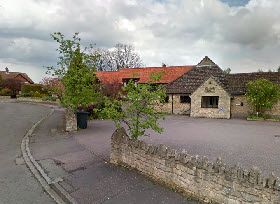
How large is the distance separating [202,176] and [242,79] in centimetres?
2957

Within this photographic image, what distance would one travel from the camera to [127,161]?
10633mm

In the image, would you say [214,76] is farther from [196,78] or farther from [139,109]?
[139,109]

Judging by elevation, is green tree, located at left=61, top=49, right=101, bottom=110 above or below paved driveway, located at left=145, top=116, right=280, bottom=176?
above

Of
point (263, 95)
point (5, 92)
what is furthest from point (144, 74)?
point (5, 92)

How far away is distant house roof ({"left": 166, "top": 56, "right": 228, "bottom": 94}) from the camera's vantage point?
35.3 metres

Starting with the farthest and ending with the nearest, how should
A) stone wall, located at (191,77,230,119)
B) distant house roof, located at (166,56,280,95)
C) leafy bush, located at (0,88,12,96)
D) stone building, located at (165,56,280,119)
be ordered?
leafy bush, located at (0,88,12,96), distant house roof, located at (166,56,280,95), stone building, located at (165,56,280,119), stone wall, located at (191,77,230,119)

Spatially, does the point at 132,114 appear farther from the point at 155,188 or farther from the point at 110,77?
the point at 110,77

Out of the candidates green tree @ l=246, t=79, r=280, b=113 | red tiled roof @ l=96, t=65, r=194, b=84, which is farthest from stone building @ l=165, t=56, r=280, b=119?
red tiled roof @ l=96, t=65, r=194, b=84

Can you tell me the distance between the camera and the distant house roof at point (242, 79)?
3309cm

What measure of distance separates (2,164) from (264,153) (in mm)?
10434

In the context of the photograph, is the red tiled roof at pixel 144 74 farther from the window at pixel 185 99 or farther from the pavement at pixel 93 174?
the pavement at pixel 93 174

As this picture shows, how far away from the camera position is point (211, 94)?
1266 inches

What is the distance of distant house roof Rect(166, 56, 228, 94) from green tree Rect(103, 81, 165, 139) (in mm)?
24167

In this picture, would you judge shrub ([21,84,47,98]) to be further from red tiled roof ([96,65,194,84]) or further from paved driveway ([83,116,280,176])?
paved driveway ([83,116,280,176])
